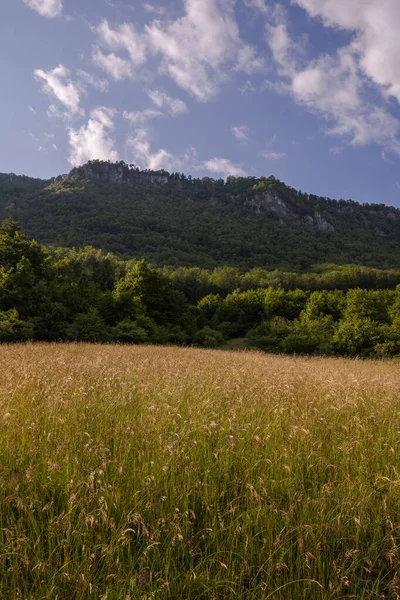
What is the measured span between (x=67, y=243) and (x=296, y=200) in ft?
435

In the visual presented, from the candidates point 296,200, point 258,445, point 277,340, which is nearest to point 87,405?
point 258,445

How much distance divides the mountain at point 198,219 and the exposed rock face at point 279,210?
0.54 m

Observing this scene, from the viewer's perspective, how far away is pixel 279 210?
541ft

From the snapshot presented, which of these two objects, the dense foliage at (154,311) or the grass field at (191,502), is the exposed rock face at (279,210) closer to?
the dense foliage at (154,311)

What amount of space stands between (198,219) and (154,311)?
10744 centimetres

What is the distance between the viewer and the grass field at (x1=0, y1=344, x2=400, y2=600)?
60.6 inches

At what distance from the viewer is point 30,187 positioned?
149250mm

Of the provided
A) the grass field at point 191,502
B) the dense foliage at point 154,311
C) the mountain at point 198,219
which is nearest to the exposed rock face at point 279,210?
the mountain at point 198,219

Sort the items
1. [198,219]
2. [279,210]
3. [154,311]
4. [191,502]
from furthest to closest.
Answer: [279,210] → [198,219] → [154,311] → [191,502]

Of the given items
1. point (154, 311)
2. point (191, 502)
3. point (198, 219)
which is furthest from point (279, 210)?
point (191, 502)

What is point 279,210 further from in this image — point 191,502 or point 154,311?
point 191,502

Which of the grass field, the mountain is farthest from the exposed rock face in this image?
the grass field

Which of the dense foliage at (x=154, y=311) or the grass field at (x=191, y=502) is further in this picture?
the dense foliage at (x=154, y=311)

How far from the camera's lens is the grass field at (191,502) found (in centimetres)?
154
